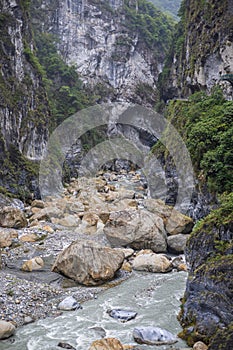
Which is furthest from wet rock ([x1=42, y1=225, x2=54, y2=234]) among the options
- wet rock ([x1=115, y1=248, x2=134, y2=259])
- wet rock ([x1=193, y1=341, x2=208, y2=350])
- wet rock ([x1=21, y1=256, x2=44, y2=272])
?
wet rock ([x1=193, y1=341, x2=208, y2=350])

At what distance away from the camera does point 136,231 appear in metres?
17.2

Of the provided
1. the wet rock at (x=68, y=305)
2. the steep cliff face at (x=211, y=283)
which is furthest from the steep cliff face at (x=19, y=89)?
the steep cliff face at (x=211, y=283)

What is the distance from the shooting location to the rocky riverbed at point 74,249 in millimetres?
11773

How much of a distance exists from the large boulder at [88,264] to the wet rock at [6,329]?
383 cm

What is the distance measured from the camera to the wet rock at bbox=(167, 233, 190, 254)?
55.0 feet

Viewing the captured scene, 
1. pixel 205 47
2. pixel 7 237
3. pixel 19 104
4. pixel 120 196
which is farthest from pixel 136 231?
pixel 19 104

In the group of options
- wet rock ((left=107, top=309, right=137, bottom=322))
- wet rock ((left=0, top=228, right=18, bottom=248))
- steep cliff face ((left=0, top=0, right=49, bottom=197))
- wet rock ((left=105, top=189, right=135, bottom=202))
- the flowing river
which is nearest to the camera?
the flowing river

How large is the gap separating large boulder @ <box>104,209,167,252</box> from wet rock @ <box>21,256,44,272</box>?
13.2 feet

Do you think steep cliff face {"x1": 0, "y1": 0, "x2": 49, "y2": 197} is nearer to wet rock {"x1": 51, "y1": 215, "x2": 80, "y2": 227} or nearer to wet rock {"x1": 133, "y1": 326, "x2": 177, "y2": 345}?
wet rock {"x1": 51, "y1": 215, "x2": 80, "y2": 227}

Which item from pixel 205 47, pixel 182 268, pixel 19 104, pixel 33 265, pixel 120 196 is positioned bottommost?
pixel 33 265

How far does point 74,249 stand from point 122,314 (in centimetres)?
370

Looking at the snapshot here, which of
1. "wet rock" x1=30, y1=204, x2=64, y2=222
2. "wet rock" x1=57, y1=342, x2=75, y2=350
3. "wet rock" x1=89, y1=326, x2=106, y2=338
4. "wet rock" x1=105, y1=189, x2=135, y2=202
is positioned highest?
"wet rock" x1=105, y1=189, x2=135, y2=202

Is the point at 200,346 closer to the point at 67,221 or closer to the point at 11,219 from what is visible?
the point at 11,219

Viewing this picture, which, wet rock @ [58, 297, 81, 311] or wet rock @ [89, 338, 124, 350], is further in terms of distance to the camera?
wet rock @ [58, 297, 81, 311]
